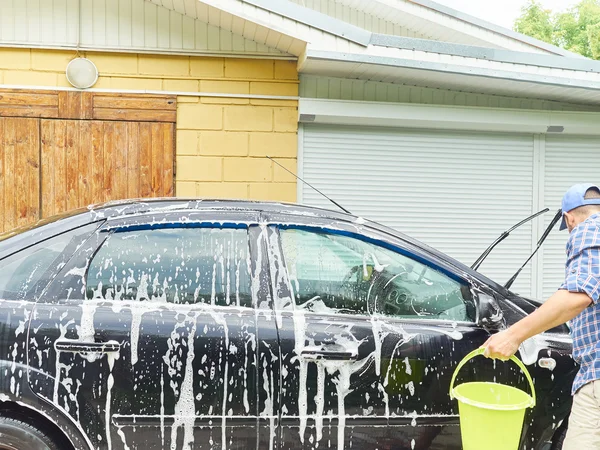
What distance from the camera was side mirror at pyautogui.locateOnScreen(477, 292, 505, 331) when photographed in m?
2.85

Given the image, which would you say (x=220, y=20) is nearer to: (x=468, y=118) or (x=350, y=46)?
(x=350, y=46)

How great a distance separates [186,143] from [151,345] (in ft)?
13.7

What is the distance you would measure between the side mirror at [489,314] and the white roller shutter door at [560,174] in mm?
5028

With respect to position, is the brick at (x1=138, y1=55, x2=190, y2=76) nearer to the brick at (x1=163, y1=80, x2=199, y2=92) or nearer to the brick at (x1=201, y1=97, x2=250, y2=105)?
the brick at (x1=163, y1=80, x2=199, y2=92)

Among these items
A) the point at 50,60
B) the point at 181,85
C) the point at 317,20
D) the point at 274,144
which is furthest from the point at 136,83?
the point at 317,20

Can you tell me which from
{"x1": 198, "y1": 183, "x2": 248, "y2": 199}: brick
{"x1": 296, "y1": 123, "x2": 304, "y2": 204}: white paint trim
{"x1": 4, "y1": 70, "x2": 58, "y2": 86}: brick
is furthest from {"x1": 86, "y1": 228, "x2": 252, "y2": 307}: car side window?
{"x1": 4, "y1": 70, "x2": 58, "y2": 86}: brick

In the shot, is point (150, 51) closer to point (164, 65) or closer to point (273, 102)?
point (164, 65)

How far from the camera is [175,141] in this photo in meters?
6.48

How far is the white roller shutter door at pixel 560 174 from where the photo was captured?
7.33 meters

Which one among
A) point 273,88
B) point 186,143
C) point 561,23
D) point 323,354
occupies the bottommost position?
point 323,354

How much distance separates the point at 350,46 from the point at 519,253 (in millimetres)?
3575

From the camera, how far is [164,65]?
6.42 metres

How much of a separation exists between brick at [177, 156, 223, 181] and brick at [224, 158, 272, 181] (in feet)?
0.34

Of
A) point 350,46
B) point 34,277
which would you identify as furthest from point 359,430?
point 350,46
